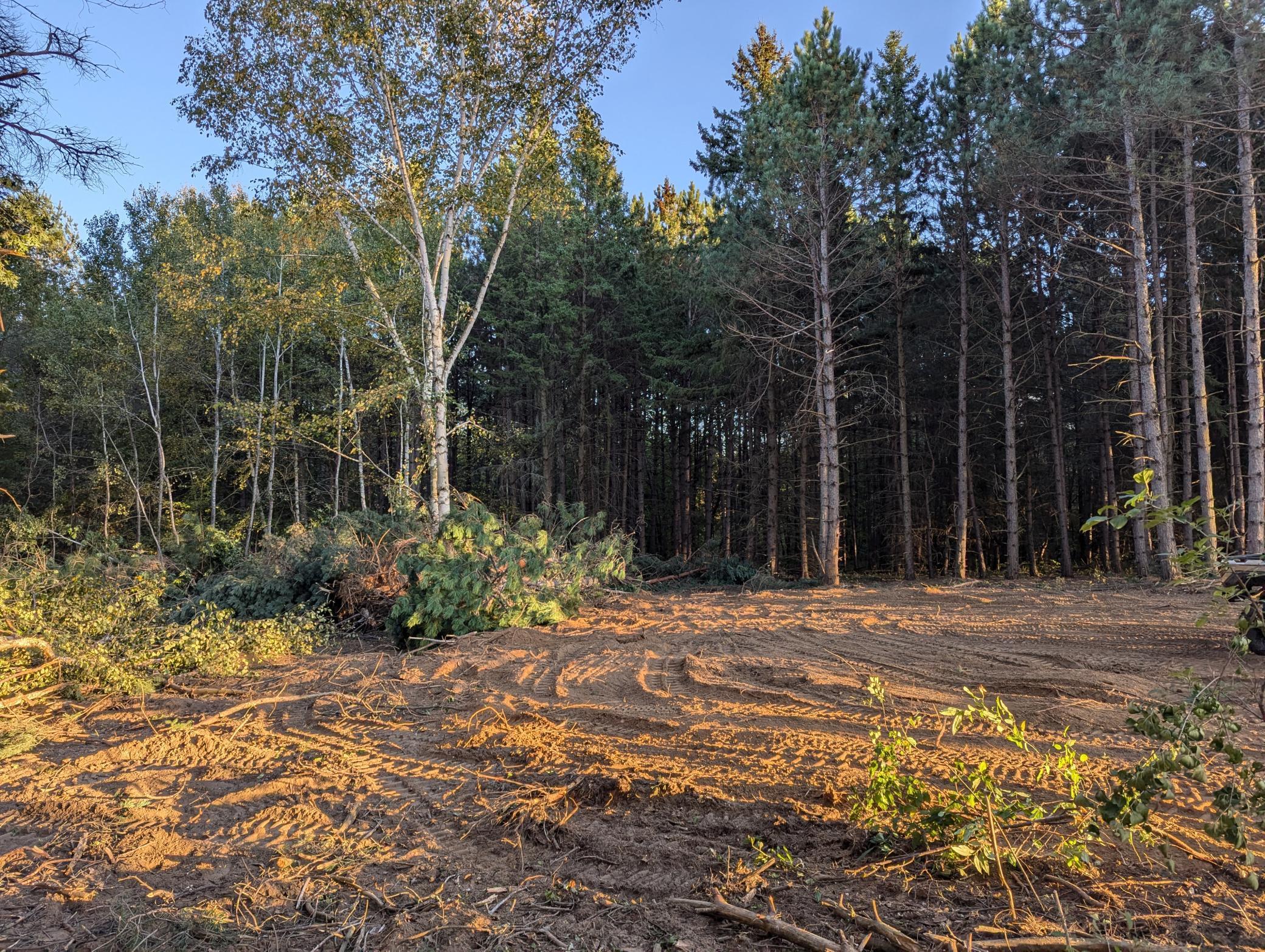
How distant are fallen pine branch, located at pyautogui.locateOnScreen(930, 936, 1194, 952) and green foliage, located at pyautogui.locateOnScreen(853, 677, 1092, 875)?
12.6 inches

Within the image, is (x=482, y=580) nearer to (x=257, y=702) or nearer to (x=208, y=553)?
(x=257, y=702)

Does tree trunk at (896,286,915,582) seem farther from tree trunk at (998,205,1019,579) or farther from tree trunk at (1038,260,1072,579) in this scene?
tree trunk at (1038,260,1072,579)

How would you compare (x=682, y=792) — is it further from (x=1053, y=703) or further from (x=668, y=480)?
(x=668, y=480)

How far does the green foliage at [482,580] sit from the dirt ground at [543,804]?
1.61m

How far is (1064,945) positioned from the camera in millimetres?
2141

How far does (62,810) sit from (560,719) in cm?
290

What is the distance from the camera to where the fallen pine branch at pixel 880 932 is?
2.20 m

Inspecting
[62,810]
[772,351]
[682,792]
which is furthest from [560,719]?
[772,351]

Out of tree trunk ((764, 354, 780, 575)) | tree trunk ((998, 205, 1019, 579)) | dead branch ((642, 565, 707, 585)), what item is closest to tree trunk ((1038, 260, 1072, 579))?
tree trunk ((998, 205, 1019, 579))

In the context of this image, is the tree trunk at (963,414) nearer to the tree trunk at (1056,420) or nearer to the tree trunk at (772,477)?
A: the tree trunk at (1056,420)

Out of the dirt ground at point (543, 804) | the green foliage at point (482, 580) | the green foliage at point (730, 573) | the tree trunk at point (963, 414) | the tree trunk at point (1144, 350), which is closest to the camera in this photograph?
the dirt ground at point (543, 804)

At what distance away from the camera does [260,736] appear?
16.0 feet

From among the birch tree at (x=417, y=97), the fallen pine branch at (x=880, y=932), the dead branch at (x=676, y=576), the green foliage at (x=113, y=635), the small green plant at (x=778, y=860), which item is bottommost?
the dead branch at (x=676, y=576)

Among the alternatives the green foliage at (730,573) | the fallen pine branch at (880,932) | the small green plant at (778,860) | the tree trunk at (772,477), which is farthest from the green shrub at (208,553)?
the fallen pine branch at (880,932)
